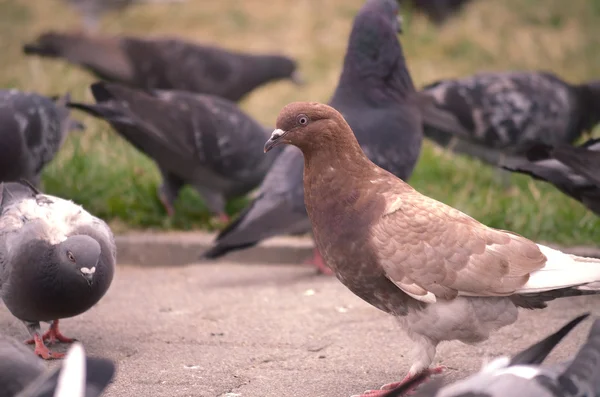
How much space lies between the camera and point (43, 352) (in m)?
3.93

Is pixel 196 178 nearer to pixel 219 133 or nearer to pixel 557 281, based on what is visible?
pixel 219 133

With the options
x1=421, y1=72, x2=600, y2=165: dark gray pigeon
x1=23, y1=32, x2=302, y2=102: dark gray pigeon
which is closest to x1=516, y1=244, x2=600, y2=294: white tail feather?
x1=421, y1=72, x2=600, y2=165: dark gray pigeon

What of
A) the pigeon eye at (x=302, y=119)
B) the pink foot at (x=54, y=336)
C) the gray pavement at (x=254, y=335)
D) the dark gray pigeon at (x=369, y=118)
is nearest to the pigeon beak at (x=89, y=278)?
the gray pavement at (x=254, y=335)

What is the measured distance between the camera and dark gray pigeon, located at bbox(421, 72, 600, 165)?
6547 mm

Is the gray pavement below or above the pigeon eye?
below

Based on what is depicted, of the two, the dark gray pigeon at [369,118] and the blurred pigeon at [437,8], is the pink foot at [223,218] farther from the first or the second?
the blurred pigeon at [437,8]

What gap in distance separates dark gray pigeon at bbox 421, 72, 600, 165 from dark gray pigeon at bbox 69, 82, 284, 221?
4.28 ft

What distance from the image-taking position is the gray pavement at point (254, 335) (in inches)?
147

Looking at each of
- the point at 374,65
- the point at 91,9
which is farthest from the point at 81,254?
the point at 91,9

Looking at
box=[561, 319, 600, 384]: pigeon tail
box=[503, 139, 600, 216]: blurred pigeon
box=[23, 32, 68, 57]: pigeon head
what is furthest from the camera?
box=[23, 32, 68, 57]: pigeon head

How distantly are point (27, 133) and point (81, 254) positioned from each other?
6.59ft

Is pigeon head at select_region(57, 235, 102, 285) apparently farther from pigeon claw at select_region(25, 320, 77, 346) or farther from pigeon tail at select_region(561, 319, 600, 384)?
pigeon tail at select_region(561, 319, 600, 384)

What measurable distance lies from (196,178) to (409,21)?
5184mm

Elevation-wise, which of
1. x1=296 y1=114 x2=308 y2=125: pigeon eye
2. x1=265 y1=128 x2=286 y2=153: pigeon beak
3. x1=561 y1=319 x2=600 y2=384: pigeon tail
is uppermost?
x1=296 y1=114 x2=308 y2=125: pigeon eye
